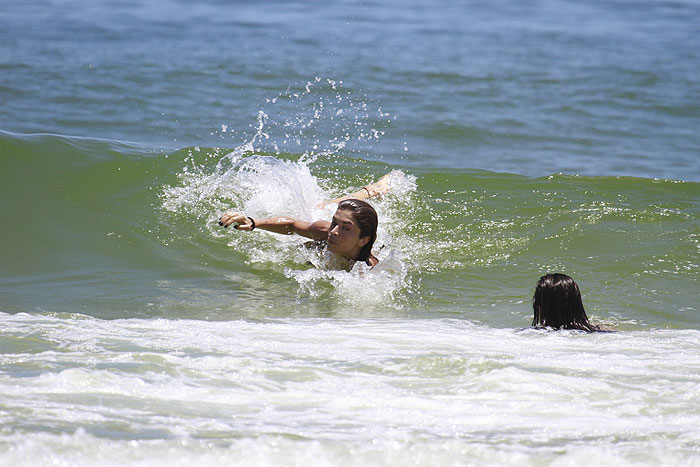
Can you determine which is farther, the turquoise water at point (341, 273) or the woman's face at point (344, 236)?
the woman's face at point (344, 236)

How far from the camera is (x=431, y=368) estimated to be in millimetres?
4996

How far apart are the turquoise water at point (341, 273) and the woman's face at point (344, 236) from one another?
8.8 inches

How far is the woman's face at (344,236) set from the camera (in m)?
7.46

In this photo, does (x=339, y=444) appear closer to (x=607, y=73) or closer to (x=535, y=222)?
(x=535, y=222)

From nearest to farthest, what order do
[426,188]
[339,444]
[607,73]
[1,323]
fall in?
1. [339,444]
2. [1,323]
3. [426,188]
4. [607,73]

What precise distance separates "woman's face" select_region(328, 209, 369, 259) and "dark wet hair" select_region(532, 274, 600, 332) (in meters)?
1.93

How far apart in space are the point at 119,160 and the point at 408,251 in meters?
4.11

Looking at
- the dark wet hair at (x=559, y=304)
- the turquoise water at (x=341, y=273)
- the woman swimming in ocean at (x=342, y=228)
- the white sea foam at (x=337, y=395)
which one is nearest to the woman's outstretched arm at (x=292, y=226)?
the woman swimming in ocean at (x=342, y=228)

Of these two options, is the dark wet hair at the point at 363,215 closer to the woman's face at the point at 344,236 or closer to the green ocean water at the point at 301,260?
the woman's face at the point at 344,236

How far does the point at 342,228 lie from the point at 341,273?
0.38 m

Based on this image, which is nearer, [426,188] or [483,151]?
[426,188]

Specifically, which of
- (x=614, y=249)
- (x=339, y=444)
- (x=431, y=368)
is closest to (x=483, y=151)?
(x=614, y=249)

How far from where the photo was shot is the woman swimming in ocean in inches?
294

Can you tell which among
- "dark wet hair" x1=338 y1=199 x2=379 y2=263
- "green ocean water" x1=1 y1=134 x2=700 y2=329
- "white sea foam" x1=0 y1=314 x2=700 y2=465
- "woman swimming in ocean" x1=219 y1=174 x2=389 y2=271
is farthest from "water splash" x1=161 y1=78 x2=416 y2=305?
"white sea foam" x1=0 y1=314 x2=700 y2=465
